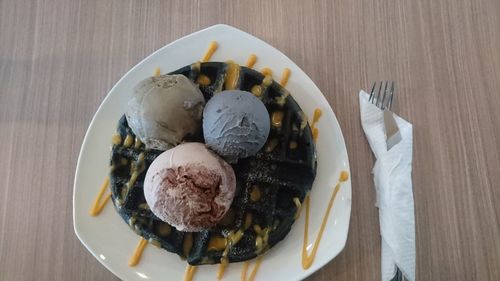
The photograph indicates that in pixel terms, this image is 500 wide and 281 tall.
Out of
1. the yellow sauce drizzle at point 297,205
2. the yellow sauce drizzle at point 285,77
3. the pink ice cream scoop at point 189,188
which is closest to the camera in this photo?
the pink ice cream scoop at point 189,188

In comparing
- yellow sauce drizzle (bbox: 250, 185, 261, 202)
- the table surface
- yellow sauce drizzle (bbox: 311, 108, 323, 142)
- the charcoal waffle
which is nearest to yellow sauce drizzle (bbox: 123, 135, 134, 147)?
the charcoal waffle

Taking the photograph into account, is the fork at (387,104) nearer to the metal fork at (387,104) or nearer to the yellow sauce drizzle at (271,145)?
the metal fork at (387,104)

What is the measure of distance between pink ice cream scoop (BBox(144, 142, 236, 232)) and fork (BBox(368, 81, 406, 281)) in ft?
1.46

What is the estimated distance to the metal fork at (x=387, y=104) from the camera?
3.22 ft

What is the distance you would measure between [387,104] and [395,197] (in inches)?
9.6

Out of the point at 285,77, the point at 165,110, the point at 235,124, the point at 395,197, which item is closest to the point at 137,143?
the point at 165,110

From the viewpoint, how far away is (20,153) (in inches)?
41.7

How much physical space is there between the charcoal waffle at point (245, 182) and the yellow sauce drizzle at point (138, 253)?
5 centimetres

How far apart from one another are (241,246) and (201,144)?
248 mm

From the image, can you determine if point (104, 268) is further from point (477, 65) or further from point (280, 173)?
point (477, 65)

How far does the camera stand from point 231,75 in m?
0.94

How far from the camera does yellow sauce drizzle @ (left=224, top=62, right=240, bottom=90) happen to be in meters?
0.93

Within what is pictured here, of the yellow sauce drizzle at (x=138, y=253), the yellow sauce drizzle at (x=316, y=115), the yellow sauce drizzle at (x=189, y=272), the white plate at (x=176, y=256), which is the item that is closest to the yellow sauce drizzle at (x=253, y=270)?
the white plate at (x=176, y=256)

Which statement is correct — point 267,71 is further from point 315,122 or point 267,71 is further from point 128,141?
point 128,141
